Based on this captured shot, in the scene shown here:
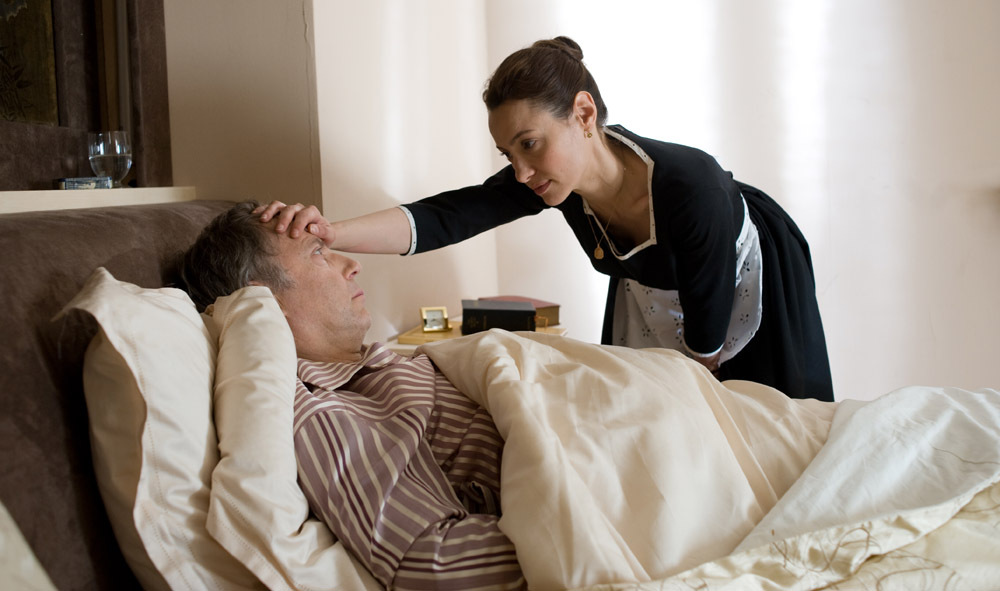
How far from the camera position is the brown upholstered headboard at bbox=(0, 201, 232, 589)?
0.84m

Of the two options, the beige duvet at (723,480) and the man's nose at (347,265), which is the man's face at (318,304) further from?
the beige duvet at (723,480)

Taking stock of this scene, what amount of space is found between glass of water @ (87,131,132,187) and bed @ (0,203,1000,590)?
528 mm

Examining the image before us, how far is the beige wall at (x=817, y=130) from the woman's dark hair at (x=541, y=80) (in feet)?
2.36

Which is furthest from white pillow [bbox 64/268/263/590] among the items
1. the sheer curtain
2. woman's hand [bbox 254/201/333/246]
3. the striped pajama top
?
the sheer curtain

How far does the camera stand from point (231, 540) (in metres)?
0.89

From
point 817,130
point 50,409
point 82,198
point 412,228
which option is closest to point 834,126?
point 817,130

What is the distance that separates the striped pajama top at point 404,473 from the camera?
0.97 m

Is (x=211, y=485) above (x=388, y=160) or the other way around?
the other way around

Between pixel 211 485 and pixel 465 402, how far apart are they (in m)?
0.47

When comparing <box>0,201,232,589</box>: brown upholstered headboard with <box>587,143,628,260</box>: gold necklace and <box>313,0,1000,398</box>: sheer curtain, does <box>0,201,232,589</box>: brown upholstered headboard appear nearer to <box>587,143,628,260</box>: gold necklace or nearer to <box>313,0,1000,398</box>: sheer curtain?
<box>587,143,628,260</box>: gold necklace

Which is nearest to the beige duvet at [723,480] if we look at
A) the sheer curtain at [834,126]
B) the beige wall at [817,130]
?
the beige wall at [817,130]

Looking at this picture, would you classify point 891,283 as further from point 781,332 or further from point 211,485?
point 211,485

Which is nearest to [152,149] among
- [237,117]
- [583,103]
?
[237,117]

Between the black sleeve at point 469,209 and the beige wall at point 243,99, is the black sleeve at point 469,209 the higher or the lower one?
the lower one
